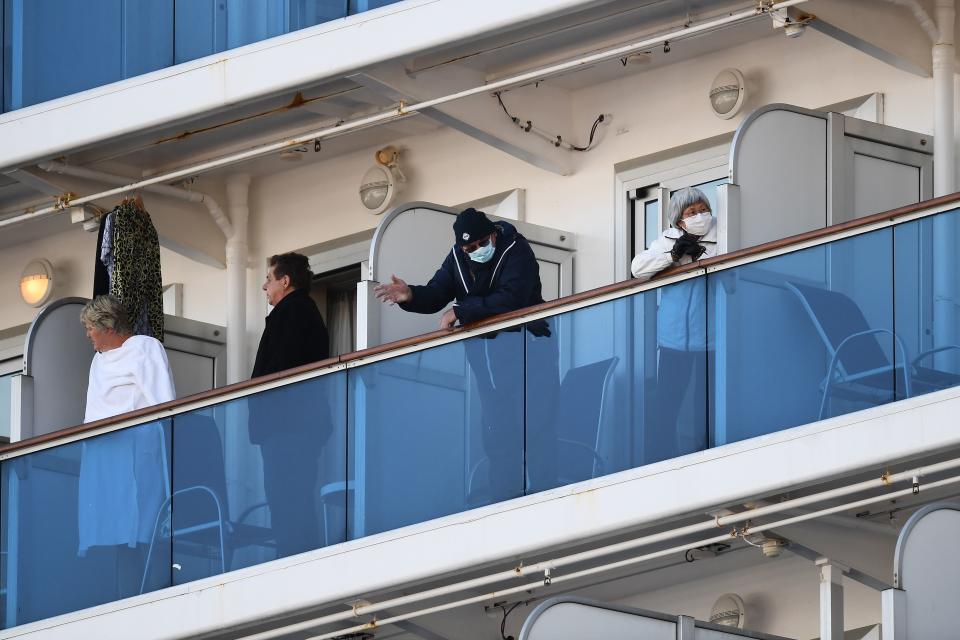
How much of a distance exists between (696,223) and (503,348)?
1290mm

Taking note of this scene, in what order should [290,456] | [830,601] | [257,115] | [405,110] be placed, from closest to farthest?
[830,601] < [290,456] < [405,110] < [257,115]

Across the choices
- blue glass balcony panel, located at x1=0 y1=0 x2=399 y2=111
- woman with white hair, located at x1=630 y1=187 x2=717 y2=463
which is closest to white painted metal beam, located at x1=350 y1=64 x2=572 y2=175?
blue glass balcony panel, located at x1=0 y1=0 x2=399 y2=111

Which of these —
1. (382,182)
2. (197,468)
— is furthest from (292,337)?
(382,182)

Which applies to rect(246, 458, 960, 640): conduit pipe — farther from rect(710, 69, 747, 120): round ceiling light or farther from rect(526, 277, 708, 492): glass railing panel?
rect(710, 69, 747, 120): round ceiling light

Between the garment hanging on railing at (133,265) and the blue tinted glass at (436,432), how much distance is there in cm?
314

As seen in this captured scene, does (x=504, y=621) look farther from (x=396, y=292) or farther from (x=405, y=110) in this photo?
(x=405, y=110)

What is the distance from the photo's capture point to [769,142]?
18578mm

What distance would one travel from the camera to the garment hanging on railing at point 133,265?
21.2 metres

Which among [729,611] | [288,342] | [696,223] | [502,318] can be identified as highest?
[696,223]

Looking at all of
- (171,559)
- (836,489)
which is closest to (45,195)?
(171,559)

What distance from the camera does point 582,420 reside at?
17547 millimetres

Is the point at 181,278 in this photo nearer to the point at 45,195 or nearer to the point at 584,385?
the point at 45,195

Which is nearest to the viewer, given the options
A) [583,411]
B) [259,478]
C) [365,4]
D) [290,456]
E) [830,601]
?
[830,601]

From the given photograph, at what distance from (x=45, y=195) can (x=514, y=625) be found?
5514 mm
